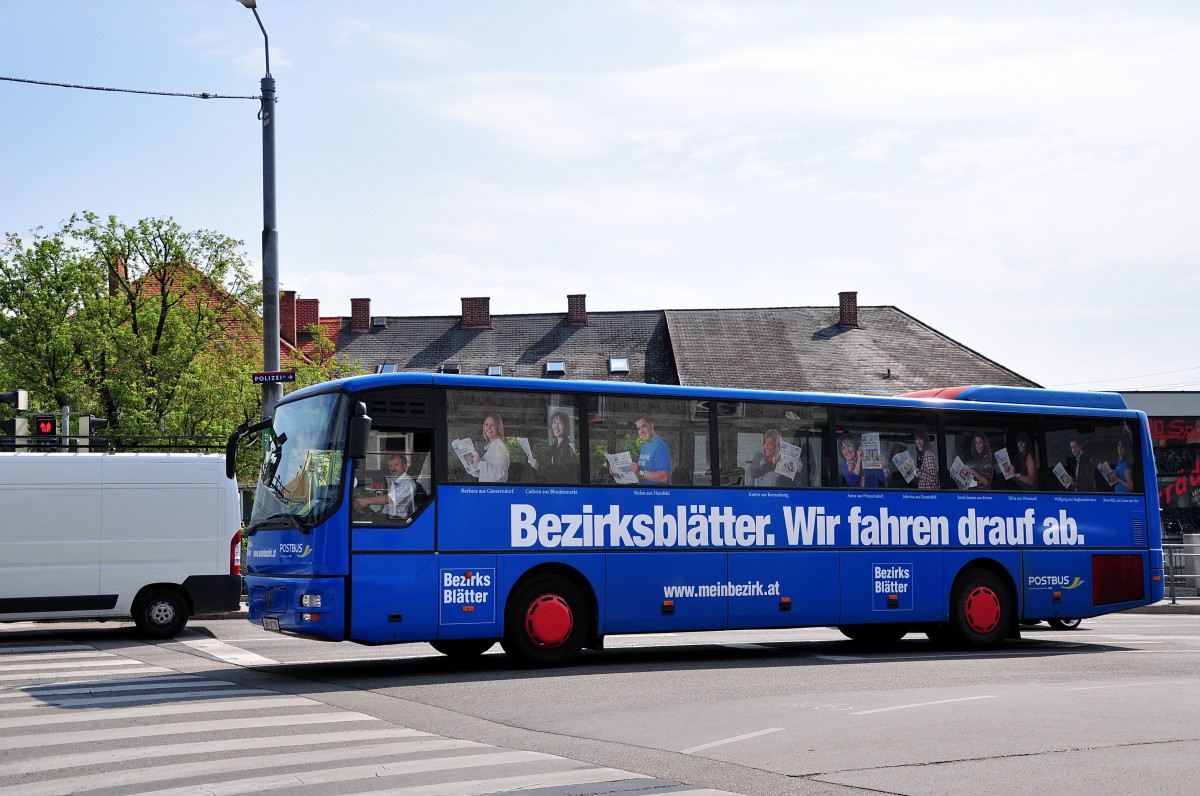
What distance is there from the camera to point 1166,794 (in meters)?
7.73

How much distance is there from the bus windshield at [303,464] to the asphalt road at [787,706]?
161cm

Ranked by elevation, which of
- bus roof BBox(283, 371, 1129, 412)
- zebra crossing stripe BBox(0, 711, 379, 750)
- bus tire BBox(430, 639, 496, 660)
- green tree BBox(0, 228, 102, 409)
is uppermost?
green tree BBox(0, 228, 102, 409)

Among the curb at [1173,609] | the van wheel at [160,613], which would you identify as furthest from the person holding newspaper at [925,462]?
the curb at [1173,609]

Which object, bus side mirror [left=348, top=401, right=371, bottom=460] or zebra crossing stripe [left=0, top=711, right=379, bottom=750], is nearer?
zebra crossing stripe [left=0, top=711, right=379, bottom=750]

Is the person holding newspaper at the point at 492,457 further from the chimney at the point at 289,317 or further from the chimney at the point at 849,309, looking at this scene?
the chimney at the point at 849,309

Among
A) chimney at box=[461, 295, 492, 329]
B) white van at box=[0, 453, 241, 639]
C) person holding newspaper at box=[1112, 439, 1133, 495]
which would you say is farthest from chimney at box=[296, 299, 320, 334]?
person holding newspaper at box=[1112, 439, 1133, 495]

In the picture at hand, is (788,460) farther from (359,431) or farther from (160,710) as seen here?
(160,710)

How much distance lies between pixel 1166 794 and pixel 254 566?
937 centimetres

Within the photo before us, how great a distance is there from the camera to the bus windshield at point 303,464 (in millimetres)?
13570

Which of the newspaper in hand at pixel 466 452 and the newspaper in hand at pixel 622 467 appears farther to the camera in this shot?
the newspaper in hand at pixel 622 467

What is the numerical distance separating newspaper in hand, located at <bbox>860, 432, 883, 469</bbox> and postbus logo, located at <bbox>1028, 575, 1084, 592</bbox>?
2842mm

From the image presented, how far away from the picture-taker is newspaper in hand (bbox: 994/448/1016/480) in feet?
58.7

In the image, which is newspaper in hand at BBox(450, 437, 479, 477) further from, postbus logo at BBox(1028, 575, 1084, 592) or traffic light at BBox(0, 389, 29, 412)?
traffic light at BBox(0, 389, 29, 412)

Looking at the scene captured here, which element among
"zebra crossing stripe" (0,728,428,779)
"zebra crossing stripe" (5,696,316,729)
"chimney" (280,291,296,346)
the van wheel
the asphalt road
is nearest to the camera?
the asphalt road
